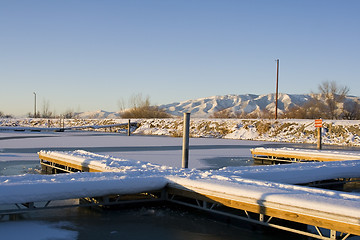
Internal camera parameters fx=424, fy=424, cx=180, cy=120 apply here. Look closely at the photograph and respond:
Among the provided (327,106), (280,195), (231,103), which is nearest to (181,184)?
(280,195)

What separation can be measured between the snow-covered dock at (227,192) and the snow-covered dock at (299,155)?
4.48 metres

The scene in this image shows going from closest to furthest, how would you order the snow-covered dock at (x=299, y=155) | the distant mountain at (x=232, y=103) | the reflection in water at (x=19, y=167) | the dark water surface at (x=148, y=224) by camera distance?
the dark water surface at (x=148, y=224) → the reflection in water at (x=19, y=167) → the snow-covered dock at (x=299, y=155) → the distant mountain at (x=232, y=103)

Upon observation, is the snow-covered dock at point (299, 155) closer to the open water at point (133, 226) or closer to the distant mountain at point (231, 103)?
the open water at point (133, 226)

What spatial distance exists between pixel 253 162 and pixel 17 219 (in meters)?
8.45

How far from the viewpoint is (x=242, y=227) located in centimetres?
555

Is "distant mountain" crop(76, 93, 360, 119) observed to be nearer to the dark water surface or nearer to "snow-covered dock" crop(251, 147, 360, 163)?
"snow-covered dock" crop(251, 147, 360, 163)

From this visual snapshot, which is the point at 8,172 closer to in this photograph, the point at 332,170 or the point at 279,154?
the point at 332,170

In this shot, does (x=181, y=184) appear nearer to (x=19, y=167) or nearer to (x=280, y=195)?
(x=280, y=195)

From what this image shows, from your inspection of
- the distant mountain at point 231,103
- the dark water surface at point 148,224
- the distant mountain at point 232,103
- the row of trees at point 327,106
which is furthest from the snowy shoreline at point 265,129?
the distant mountain at point 232,103

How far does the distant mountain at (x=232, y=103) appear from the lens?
140m

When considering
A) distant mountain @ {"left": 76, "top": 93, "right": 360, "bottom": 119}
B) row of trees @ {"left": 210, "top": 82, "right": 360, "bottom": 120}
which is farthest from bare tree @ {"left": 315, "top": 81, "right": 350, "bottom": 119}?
distant mountain @ {"left": 76, "top": 93, "right": 360, "bottom": 119}

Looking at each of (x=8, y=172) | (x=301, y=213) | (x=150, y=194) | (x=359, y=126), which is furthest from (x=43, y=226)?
(x=359, y=126)

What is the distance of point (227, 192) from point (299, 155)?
301 inches

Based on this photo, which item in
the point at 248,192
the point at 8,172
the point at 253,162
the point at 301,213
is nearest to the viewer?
the point at 301,213
